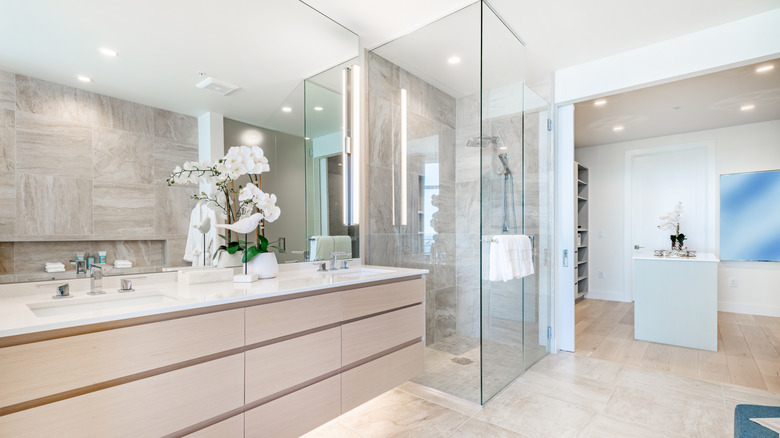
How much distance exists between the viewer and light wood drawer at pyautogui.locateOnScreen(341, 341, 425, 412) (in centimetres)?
180

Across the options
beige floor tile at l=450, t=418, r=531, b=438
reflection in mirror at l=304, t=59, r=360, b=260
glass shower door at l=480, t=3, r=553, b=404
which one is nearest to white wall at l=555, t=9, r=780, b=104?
glass shower door at l=480, t=3, r=553, b=404

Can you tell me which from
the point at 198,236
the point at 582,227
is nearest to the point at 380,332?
the point at 198,236

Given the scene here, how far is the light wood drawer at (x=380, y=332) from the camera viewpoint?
1802 millimetres

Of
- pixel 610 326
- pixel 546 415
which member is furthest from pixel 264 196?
pixel 610 326

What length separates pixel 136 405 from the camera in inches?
43.7

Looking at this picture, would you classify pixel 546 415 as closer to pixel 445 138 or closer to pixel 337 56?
pixel 445 138

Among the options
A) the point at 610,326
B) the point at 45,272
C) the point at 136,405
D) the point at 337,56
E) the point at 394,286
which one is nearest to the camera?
the point at 136,405

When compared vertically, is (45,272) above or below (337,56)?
below

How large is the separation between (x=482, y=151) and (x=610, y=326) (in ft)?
10.4

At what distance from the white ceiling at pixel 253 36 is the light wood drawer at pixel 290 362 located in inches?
47.8

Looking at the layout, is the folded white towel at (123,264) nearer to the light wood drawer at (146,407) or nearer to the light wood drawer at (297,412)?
the light wood drawer at (146,407)

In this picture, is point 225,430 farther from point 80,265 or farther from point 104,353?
point 80,265

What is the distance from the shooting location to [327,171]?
2.51 m

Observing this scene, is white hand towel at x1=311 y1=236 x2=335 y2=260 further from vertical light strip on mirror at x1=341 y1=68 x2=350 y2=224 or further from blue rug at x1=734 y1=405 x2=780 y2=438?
blue rug at x1=734 y1=405 x2=780 y2=438
